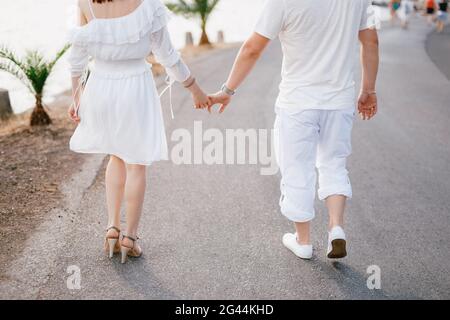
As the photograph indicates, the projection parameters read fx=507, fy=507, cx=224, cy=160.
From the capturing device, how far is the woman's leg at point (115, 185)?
3.48 m

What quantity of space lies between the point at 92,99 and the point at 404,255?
2.40 m

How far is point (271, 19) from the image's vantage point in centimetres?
300

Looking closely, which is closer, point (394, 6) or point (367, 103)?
point (367, 103)

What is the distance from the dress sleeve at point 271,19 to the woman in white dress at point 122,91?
0.62 m

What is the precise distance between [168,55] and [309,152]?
3.67ft

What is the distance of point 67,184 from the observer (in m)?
4.93

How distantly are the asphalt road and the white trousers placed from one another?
1.55 feet

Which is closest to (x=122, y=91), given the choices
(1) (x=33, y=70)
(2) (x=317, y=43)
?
(2) (x=317, y=43)

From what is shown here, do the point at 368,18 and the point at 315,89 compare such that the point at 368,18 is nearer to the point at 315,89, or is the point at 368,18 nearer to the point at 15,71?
the point at 315,89

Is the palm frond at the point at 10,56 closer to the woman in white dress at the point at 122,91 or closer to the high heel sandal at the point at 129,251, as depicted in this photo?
the woman in white dress at the point at 122,91

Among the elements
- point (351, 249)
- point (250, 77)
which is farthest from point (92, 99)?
point (250, 77)

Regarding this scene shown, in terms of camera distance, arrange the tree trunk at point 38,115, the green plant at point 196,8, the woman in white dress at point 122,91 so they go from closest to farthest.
Answer: the woman in white dress at point 122,91
the tree trunk at point 38,115
the green plant at point 196,8

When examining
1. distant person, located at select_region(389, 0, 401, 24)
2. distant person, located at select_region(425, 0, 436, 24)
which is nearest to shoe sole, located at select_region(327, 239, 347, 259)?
distant person, located at select_region(389, 0, 401, 24)

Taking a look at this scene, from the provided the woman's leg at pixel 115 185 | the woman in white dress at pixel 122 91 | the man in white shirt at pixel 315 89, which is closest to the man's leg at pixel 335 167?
the man in white shirt at pixel 315 89
